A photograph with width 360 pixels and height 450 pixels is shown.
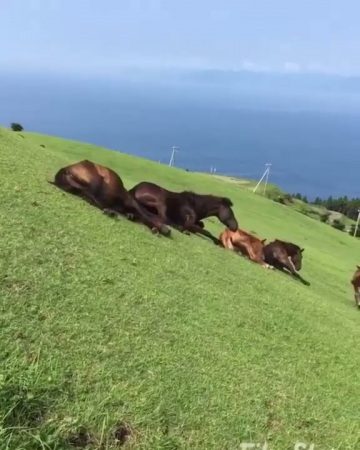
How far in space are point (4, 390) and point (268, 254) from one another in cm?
901

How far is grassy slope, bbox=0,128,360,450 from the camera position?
153 inches

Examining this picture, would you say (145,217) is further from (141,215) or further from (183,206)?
(183,206)

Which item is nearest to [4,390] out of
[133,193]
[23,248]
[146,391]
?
[146,391]

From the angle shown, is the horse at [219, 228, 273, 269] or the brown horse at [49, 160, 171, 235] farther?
the horse at [219, 228, 273, 269]

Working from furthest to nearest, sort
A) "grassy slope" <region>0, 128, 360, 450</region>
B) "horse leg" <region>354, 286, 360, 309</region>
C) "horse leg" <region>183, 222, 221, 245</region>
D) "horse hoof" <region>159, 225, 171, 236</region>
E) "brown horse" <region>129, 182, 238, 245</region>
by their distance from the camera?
"horse leg" <region>354, 286, 360, 309</region>, "horse leg" <region>183, 222, 221, 245</region>, "brown horse" <region>129, 182, 238, 245</region>, "horse hoof" <region>159, 225, 171, 236</region>, "grassy slope" <region>0, 128, 360, 450</region>

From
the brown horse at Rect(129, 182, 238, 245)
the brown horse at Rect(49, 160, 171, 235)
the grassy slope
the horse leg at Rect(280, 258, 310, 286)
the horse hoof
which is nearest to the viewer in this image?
the grassy slope

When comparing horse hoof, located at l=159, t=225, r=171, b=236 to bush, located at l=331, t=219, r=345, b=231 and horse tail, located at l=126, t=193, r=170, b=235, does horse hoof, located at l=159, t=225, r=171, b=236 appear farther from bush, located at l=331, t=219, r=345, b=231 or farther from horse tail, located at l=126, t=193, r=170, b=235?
bush, located at l=331, t=219, r=345, b=231

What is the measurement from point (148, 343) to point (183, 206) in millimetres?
6063

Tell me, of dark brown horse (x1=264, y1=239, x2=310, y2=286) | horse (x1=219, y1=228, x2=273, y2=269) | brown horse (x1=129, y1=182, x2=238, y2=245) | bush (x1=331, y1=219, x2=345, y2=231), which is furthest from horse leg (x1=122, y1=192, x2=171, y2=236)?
bush (x1=331, y1=219, x2=345, y2=231)

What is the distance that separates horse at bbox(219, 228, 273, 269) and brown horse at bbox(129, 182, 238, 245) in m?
0.24

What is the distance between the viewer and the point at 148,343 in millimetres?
4801

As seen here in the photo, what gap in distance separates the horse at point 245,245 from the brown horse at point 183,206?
24 centimetres

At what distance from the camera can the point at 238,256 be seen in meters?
10.2

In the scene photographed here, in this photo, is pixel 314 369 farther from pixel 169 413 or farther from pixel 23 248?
pixel 23 248
